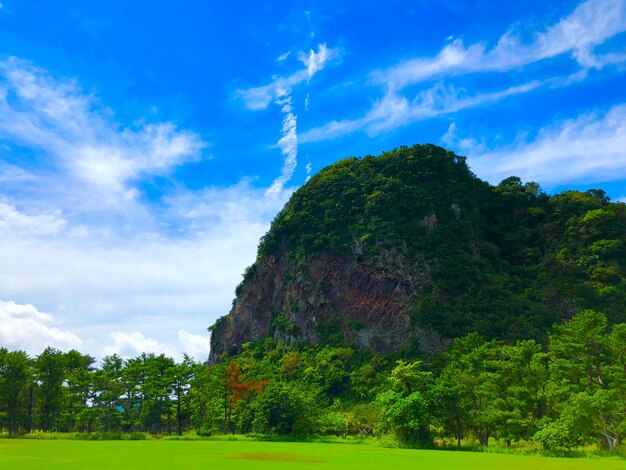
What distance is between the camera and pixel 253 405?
2092 inches

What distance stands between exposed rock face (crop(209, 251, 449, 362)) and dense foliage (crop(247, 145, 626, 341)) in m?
1.37

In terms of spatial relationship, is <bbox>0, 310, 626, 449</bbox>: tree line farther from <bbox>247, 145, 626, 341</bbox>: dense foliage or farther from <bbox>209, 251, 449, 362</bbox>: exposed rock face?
<bbox>247, 145, 626, 341</bbox>: dense foliage

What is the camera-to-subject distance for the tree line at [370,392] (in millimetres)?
34594

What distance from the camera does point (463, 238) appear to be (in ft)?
288

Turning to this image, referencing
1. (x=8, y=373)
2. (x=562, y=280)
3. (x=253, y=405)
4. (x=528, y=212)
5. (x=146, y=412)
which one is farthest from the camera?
(x=528, y=212)

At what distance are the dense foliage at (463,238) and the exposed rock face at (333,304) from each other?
137cm

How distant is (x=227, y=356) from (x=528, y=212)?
67.4m

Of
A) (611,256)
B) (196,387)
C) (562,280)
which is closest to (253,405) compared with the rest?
(196,387)

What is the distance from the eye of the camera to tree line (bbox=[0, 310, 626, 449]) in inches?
1362

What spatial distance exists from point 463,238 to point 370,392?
38.7m

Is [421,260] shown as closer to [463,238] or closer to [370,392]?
[463,238]

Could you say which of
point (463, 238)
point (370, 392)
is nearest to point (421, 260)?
point (463, 238)

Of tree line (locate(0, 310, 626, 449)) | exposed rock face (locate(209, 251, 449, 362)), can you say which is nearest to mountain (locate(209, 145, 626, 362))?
exposed rock face (locate(209, 251, 449, 362))

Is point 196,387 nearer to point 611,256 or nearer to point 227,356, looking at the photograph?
point 227,356
